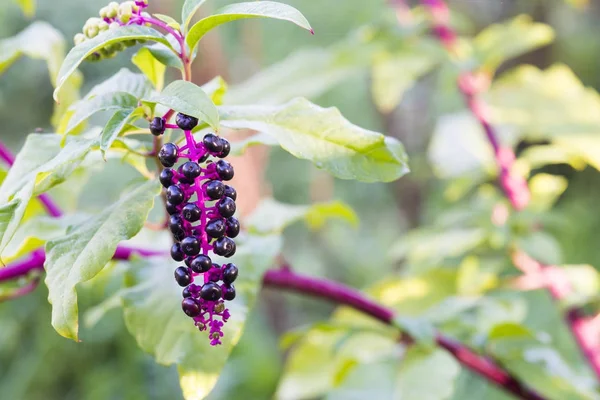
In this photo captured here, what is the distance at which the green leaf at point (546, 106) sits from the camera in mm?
1028

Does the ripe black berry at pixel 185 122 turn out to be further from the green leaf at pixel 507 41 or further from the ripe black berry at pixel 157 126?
the green leaf at pixel 507 41

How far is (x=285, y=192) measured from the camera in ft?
13.4

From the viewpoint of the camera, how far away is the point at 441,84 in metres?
1.13

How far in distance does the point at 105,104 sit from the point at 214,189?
12cm

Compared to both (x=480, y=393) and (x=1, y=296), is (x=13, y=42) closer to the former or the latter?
(x=1, y=296)

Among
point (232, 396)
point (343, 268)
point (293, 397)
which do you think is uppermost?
point (293, 397)

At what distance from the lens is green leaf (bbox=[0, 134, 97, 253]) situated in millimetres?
420

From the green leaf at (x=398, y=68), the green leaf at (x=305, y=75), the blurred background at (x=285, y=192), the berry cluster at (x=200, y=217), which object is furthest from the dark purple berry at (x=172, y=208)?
the green leaf at (x=398, y=68)

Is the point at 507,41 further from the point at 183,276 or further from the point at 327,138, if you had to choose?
the point at 183,276

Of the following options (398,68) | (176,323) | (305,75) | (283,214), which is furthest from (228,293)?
(398,68)

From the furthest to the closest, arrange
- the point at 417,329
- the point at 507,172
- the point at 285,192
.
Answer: the point at 285,192, the point at 507,172, the point at 417,329

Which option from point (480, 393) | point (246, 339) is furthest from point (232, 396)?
point (480, 393)

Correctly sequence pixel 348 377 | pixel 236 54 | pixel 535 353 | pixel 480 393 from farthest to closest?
pixel 236 54, pixel 480 393, pixel 348 377, pixel 535 353

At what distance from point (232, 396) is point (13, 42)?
185cm
